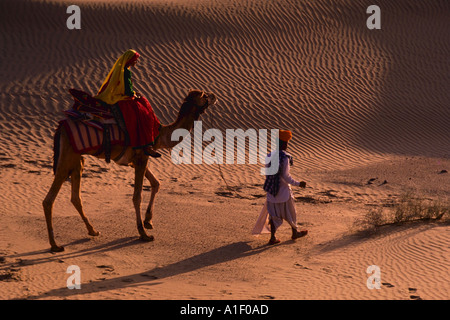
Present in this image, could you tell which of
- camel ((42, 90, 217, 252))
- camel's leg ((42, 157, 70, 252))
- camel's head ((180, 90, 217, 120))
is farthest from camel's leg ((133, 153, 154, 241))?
A: camel's leg ((42, 157, 70, 252))

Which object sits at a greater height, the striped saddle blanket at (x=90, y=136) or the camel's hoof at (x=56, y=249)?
the striped saddle blanket at (x=90, y=136)

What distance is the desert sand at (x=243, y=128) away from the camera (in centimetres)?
846

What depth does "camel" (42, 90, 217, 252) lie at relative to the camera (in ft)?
30.1

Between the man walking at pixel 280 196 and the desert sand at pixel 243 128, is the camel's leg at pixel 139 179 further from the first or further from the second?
the man walking at pixel 280 196

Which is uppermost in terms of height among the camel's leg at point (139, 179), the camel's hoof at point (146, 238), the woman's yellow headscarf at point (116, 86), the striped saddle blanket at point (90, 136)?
the woman's yellow headscarf at point (116, 86)

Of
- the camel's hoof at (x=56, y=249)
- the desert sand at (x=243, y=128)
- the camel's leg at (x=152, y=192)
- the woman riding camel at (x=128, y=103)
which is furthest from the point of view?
the camel's leg at (x=152, y=192)

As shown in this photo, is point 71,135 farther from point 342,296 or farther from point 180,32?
point 180,32

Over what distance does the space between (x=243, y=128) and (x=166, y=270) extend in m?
11.3

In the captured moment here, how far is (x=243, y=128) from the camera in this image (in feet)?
64.4

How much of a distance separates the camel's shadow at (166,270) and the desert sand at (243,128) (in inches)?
1.5

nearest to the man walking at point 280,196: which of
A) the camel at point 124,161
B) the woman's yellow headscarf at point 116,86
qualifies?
the camel at point 124,161

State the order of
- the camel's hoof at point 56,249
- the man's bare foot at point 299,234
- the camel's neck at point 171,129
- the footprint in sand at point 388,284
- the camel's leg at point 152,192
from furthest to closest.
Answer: the camel's leg at point 152,192 → the man's bare foot at point 299,234 → the camel's neck at point 171,129 → the camel's hoof at point 56,249 → the footprint in sand at point 388,284

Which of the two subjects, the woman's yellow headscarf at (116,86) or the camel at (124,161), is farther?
the woman's yellow headscarf at (116,86)

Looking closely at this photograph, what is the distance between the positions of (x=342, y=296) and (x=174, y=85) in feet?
47.7
